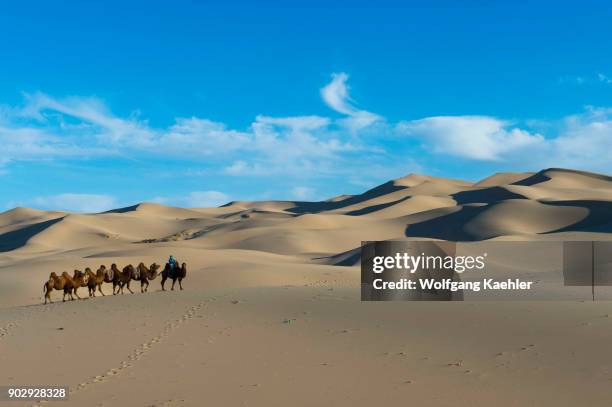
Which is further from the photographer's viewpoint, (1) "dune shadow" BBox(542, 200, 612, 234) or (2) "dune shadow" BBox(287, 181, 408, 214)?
(2) "dune shadow" BBox(287, 181, 408, 214)

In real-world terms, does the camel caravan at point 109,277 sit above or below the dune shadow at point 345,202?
below

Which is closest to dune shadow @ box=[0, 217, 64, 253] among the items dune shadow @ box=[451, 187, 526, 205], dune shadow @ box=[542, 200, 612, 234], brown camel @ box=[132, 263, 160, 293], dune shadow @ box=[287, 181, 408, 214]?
dune shadow @ box=[287, 181, 408, 214]

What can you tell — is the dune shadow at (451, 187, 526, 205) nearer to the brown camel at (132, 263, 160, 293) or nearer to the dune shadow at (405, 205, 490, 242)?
the dune shadow at (405, 205, 490, 242)

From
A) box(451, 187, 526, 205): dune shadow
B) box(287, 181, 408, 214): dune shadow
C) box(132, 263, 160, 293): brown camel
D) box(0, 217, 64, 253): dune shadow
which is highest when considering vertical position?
box(287, 181, 408, 214): dune shadow

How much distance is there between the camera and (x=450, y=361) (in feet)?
32.9

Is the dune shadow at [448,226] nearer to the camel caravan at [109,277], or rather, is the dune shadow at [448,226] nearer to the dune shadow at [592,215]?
the dune shadow at [592,215]

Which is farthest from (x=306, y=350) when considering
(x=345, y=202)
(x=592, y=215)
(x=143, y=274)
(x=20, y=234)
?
(x=345, y=202)

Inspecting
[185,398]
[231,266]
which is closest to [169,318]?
[185,398]

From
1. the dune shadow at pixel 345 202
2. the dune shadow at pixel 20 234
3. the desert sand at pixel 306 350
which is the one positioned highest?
the dune shadow at pixel 345 202

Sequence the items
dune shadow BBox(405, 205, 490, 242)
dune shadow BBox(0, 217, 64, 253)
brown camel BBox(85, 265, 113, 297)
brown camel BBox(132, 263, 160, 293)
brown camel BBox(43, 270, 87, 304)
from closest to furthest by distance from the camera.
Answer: brown camel BBox(43, 270, 87, 304), brown camel BBox(85, 265, 113, 297), brown camel BBox(132, 263, 160, 293), dune shadow BBox(405, 205, 490, 242), dune shadow BBox(0, 217, 64, 253)

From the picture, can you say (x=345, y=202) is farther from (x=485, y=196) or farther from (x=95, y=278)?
(x=95, y=278)

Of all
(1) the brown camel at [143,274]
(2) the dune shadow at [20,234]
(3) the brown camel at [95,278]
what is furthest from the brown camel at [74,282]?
(2) the dune shadow at [20,234]

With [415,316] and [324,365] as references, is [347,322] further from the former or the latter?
[324,365]

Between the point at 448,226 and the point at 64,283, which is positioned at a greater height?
the point at 448,226
